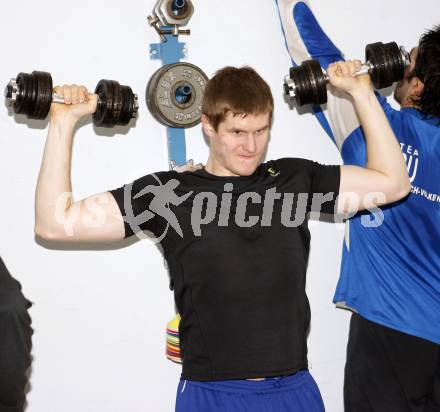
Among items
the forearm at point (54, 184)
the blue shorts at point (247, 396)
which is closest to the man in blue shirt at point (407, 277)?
the blue shorts at point (247, 396)

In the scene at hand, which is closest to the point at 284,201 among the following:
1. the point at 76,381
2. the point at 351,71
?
the point at 351,71

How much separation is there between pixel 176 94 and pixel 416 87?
0.78 m

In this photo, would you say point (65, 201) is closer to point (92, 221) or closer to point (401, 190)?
point (92, 221)

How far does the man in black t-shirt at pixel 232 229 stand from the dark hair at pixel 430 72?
7.0 inches

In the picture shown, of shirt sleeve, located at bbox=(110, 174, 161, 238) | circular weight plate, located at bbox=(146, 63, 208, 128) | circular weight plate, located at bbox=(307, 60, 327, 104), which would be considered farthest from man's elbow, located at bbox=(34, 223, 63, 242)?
circular weight plate, located at bbox=(307, 60, 327, 104)

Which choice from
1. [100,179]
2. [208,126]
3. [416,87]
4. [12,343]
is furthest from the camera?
[100,179]

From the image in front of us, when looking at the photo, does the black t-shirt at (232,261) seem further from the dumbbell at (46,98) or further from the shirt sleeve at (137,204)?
the dumbbell at (46,98)

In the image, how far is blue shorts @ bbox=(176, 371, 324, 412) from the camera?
5.89 feet

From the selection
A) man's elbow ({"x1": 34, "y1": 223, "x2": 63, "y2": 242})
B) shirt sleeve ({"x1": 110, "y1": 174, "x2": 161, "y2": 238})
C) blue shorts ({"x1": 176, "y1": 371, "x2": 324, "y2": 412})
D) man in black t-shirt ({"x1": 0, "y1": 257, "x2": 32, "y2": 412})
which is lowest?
blue shorts ({"x1": 176, "y1": 371, "x2": 324, "y2": 412})

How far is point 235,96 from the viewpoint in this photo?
187cm

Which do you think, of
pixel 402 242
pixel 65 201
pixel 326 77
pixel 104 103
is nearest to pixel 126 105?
pixel 104 103

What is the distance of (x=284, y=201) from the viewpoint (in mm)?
1964

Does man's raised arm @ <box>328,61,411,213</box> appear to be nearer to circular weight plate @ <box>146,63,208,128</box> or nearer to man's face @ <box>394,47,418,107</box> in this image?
man's face @ <box>394,47,418,107</box>

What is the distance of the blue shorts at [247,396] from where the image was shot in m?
1.79
